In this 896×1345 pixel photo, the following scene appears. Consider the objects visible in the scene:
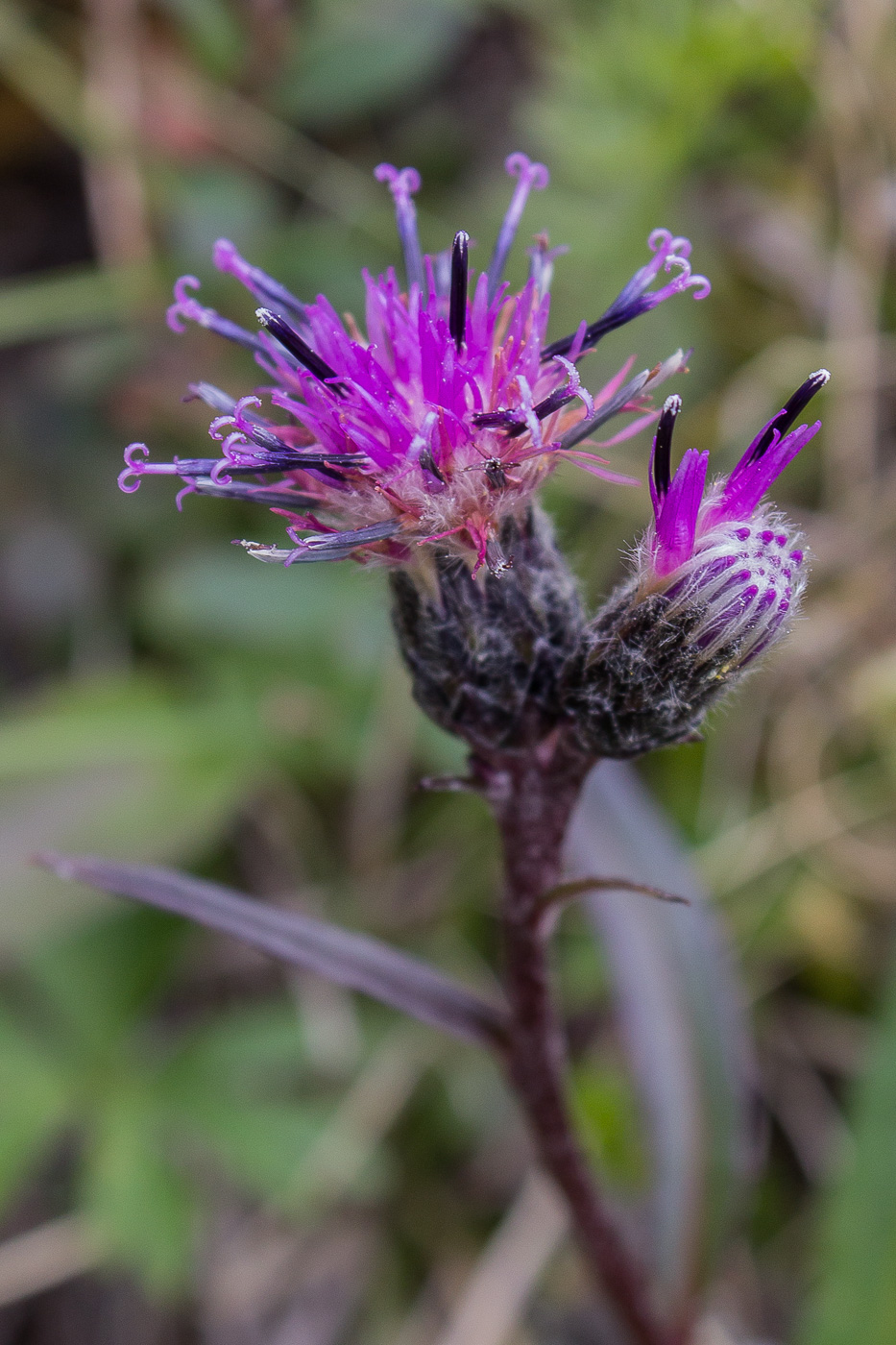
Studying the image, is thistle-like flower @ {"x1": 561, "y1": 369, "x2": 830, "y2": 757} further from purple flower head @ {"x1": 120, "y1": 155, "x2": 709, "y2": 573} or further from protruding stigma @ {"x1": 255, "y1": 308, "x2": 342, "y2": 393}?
protruding stigma @ {"x1": 255, "y1": 308, "x2": 342, "y2": 393}

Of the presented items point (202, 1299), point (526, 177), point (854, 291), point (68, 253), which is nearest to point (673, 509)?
point (526, 177)

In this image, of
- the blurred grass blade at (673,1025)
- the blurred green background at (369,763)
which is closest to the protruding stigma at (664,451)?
the blurred grass blade at (673,1025)

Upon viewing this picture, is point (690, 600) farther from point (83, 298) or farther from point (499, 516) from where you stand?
point (83, 298)

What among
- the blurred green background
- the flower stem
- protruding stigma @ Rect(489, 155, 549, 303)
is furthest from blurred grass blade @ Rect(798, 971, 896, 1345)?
protruding stigma @ Rect(489, 155, 549, 303)

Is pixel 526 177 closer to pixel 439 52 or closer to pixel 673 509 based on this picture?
pixel 673 509

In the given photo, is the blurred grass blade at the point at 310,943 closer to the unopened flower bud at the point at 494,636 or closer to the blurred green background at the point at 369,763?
the unopened flower bud at the point at 494,636
